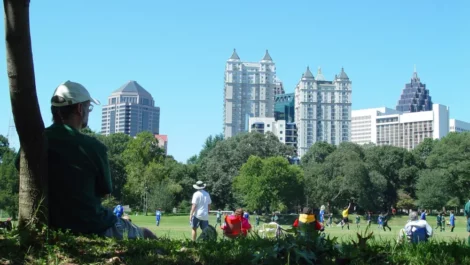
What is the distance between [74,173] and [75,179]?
4cm

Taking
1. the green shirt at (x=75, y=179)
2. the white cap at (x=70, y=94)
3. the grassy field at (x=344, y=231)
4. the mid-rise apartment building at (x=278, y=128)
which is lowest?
the grassy field at (x=344, y=231)

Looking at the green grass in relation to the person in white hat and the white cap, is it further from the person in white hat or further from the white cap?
the white cap

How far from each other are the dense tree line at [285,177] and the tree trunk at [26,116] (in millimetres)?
62531

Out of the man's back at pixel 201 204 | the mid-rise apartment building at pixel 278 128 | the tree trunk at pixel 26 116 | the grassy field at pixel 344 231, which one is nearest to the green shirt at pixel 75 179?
the tree trunk at pixel 26 116

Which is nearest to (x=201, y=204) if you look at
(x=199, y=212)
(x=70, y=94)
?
(x=199, y=212)

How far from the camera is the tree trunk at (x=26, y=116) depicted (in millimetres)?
3518

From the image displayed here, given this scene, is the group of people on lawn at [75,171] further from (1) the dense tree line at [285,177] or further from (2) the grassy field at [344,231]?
(1) the dense tree line at [285,177]

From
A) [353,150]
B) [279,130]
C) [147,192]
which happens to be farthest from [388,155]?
[279,130]

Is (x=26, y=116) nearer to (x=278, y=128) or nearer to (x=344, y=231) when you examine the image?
(x=344, y=231)

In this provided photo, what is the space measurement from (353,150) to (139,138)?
3107 cm

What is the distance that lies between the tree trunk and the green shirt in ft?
0.38

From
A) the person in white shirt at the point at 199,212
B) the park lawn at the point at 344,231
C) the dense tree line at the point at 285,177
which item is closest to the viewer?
the park lawn at the point at 344,231

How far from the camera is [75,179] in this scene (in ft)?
12.6

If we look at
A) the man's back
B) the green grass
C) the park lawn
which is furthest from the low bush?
the man's back
